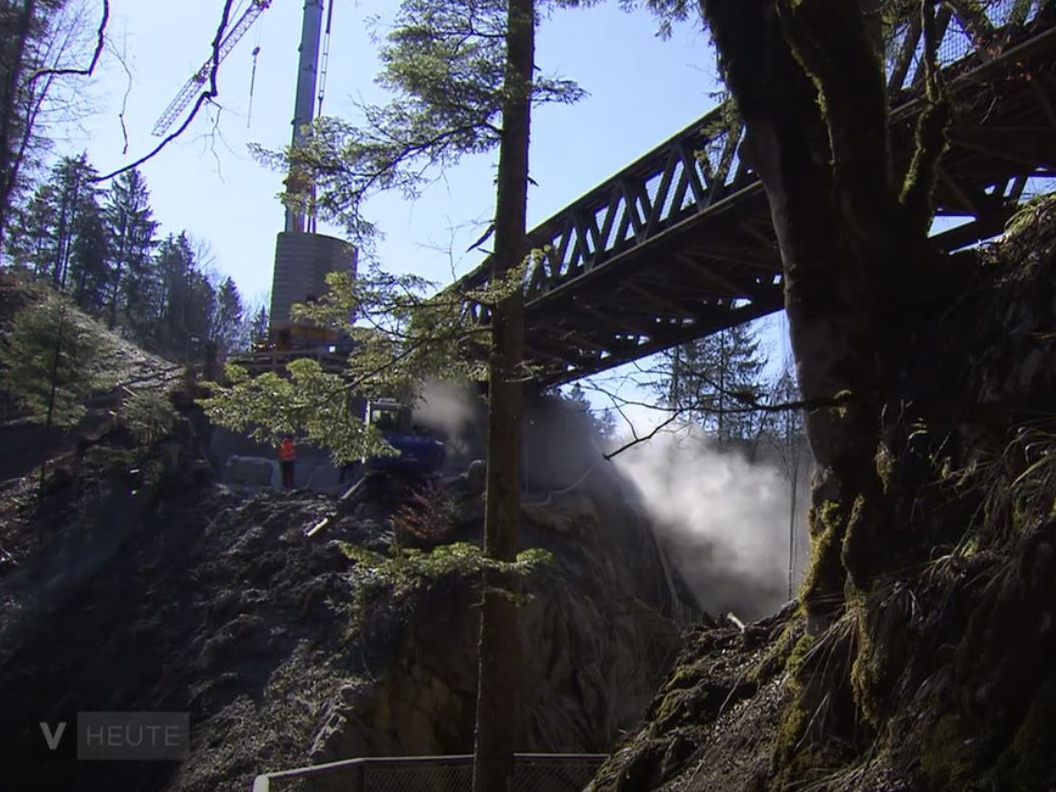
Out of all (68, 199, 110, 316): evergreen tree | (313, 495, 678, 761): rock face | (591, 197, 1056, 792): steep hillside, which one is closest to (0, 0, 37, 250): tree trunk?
(313, 495, 678, 761): rock face

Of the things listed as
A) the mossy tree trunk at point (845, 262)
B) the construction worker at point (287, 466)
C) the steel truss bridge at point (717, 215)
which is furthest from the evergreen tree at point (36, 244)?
the mossy tree trunk at point (845, 262)

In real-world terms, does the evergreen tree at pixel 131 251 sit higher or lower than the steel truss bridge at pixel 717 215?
higher

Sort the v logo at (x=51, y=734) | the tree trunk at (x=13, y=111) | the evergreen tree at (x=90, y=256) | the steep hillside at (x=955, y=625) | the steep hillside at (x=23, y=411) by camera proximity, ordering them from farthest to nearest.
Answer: the evergreen tree at (x=90, y=256) → the steep hillside at (x=23, y=411) → the tree trunk at (x=13, y=111) → the v logo at (x=51, y=734) → the steep hillside at (x=955, y=625)

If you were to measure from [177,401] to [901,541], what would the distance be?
28.4 meters

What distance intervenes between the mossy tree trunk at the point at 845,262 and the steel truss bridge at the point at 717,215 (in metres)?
1.98

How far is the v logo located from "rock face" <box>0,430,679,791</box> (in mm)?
118

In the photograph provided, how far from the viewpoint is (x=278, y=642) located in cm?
1631

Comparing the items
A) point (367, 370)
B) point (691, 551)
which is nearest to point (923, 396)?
point (367, 370)

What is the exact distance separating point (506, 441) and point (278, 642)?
8809 millimetres

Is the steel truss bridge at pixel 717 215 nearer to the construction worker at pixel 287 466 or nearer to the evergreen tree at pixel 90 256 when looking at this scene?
the construction worker at pixel 287 466

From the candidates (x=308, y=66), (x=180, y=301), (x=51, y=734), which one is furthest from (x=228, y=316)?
→ (x=51, y=734)

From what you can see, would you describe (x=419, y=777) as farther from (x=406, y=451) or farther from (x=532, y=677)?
(x=406, y=451)

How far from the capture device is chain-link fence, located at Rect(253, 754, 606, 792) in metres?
8.05

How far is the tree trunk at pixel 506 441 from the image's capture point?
343 inches
